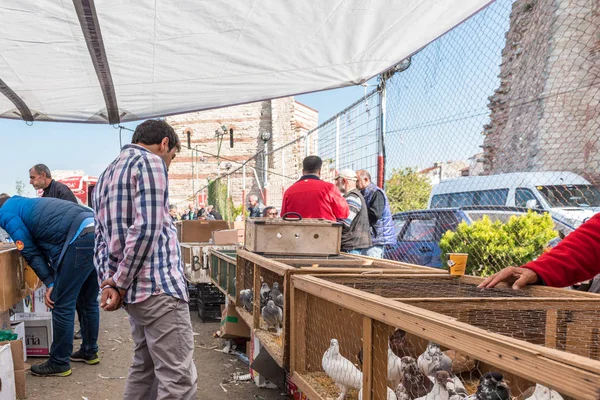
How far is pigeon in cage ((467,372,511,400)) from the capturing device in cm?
152

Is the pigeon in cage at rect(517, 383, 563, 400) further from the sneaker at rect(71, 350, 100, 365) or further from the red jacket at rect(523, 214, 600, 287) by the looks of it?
the sneaker at rect(71, 350, 100, 365)

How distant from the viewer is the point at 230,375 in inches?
168

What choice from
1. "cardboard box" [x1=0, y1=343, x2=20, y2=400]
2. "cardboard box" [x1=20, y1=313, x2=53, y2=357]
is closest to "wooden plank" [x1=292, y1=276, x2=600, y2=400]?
"cardboard box" [x1=0, y1=343, x2=20, y2=400]

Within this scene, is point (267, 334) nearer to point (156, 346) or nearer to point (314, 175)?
point (156, 346)

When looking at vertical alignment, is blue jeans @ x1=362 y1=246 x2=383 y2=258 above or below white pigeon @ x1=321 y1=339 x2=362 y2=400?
above

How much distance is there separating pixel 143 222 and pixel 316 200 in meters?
2.53

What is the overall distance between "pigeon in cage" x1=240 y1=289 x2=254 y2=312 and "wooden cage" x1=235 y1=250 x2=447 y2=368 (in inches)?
1.3

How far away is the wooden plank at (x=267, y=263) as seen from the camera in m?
2.86

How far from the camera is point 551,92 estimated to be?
8086mm

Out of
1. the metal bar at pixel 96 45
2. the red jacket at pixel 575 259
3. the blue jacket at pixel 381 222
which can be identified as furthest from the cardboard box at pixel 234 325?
the red jacket at pixel 575 259

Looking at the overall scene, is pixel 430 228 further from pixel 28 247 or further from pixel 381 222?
pixel 28 247

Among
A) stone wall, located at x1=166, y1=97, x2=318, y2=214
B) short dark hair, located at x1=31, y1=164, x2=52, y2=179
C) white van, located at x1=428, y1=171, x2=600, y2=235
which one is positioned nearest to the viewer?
short dark hair, located at x1=31, y1=164, x2=52, y2=179

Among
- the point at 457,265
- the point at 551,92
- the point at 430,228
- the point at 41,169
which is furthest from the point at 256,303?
the point at 551,92

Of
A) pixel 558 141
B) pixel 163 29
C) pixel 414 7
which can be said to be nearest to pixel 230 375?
pixel 163 29
